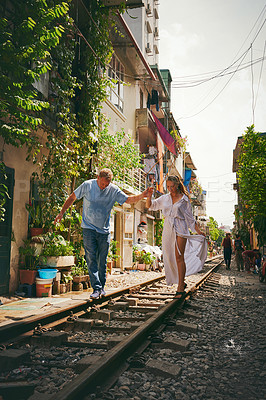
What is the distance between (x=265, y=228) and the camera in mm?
12750

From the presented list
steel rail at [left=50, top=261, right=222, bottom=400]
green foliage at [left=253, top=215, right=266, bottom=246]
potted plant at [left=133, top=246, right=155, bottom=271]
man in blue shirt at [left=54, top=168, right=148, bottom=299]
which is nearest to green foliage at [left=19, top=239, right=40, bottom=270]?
man in blue shirt at [left=54, top=168, right=148, bottom=299]

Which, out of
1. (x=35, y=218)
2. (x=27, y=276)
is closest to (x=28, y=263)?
(x=27, y=276)

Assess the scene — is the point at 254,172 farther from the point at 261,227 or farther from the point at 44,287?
the point at 44,287

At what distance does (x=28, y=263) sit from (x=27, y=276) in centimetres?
38

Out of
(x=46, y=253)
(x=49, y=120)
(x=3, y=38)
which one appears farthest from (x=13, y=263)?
(x=3, y=38)

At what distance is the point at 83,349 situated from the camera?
3.22m

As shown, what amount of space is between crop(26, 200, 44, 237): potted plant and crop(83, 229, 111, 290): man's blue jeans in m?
2.58

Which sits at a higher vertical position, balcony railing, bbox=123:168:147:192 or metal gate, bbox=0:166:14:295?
balcony railing, bbox=123:168:147:192

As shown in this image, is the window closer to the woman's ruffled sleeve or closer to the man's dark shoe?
the woman's ruffled sleeve

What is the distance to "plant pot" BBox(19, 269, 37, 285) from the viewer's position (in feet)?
23.3

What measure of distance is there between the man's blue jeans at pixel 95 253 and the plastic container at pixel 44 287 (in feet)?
5.68

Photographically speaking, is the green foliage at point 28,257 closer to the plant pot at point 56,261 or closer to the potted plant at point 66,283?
the plant pot at point 56,261

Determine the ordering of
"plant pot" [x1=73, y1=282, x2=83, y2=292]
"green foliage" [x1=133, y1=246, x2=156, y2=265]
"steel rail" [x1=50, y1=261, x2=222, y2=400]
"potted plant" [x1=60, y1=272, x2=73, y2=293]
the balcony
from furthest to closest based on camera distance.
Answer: the balcony → "green foliage" [x1=133, y1=246, x2=156, y2=265] → "plant pot" [x1=73, y1=282, x2=83, y2=292] → "potted plant" [x1=60, y1=272, x2=73, y2=293] → "steel rail" [x1=50, y1=261, x2=222, y2=400]

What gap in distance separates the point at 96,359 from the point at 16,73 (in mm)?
4716
